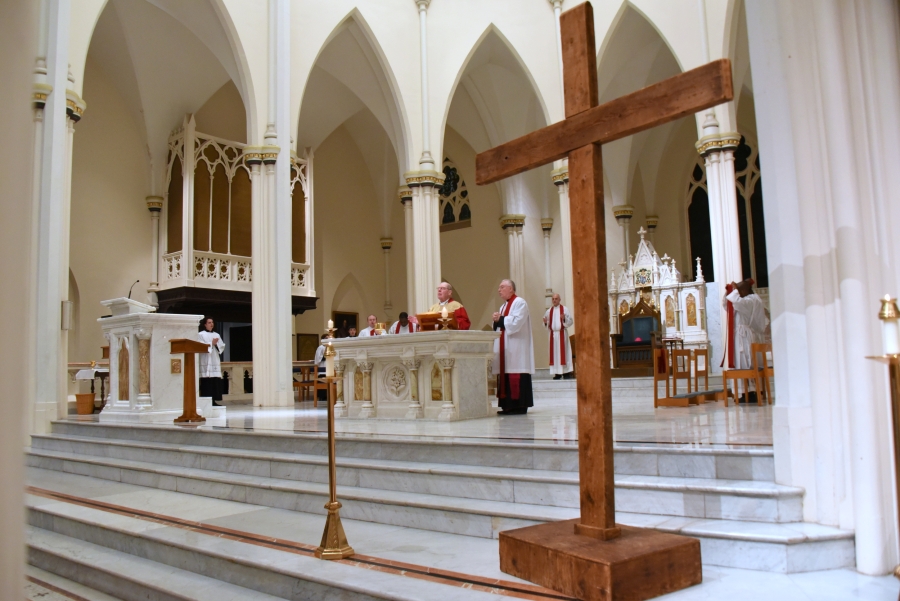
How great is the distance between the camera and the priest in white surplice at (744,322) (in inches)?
363

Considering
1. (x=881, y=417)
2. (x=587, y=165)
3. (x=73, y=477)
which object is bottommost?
(x=73, y=477)

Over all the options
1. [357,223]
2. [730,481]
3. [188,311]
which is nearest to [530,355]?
[730,481]

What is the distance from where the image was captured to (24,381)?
1.39 meters

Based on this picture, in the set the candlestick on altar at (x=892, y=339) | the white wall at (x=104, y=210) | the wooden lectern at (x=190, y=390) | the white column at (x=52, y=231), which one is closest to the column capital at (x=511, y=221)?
the white wall at (x=104, y=210)

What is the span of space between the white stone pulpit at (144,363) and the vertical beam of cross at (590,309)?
23.0 feet

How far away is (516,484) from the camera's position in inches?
175

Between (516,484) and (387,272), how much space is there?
1829cm

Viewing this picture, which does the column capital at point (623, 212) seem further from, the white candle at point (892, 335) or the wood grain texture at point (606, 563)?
the white candle at point (892, 335)

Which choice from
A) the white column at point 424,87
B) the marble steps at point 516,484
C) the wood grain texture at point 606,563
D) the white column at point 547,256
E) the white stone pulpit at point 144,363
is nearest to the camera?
the wood grain texture at point 606,563

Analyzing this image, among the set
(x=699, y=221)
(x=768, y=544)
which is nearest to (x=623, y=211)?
(x=699, y=221)

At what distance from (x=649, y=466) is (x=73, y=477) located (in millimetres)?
6012

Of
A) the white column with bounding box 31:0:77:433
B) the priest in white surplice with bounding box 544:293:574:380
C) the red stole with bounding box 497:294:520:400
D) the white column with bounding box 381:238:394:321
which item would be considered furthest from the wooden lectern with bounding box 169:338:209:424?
the white column with bounding box 381:238:394:321

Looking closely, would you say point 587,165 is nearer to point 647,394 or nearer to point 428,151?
point 647,394

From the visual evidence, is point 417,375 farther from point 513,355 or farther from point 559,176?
point 559,176
